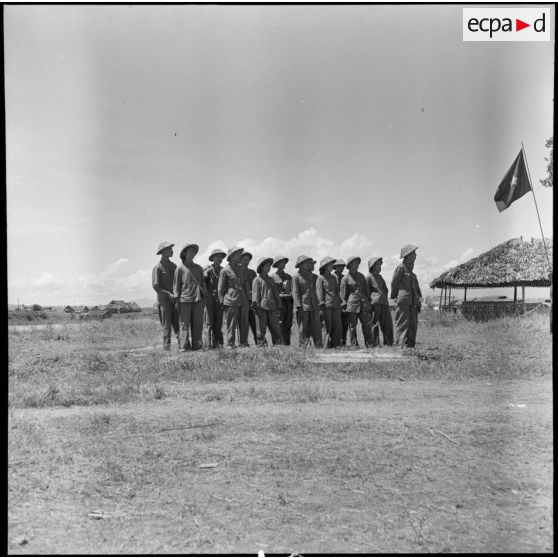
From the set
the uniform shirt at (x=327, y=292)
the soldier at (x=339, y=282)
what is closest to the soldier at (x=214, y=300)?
the uniform shirt at (x=327, y=292)

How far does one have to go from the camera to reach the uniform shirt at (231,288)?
10.2 m

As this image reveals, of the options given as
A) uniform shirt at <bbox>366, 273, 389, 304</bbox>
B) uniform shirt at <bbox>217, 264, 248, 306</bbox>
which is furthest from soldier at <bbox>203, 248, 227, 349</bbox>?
uniform shirt at <bbox>366, 273, 389, 304</bbox>

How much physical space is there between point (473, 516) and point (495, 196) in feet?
13.5

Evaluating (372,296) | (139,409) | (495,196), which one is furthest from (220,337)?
(495,196)

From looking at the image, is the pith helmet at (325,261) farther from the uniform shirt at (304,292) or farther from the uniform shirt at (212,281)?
the uniform shirt at (212,281)

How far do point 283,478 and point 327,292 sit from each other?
7.32 m

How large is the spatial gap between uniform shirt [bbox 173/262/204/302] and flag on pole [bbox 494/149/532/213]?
5.19 meters

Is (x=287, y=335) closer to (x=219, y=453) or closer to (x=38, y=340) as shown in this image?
(x=38, y=340)

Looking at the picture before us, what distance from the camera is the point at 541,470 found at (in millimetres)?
3994

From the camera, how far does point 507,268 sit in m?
18.5

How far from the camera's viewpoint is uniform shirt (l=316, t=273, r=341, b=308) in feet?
36.2

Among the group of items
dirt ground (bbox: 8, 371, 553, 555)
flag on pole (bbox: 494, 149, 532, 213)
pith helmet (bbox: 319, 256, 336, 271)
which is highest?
flag on pole (bbox: 494, 149, 532, 213)

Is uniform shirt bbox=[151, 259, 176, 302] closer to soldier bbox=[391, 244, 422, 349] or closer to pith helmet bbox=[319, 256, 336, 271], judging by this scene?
pith helmet bbox=[319, 256, 336, 271]

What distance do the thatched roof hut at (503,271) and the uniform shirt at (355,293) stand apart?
7.82 m
